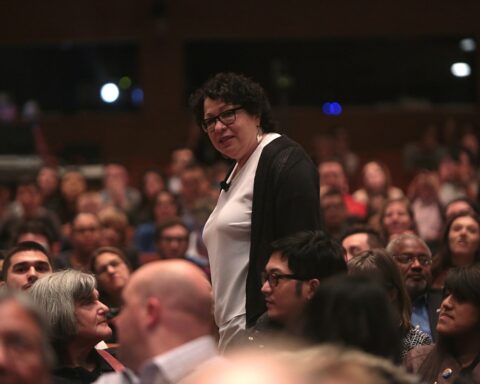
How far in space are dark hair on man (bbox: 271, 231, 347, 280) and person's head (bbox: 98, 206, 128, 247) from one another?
12.4ft

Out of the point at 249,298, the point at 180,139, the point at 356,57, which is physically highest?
the point at 356,57

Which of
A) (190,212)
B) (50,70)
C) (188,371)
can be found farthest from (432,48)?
(188,371)

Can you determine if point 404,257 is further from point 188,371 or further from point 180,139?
point 180,139

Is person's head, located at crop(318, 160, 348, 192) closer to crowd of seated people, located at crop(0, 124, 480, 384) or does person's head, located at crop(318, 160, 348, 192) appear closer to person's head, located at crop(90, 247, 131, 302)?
crowd of seated people, located at crop(0, 124, 480, 384)

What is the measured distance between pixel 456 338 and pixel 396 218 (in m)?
2.76

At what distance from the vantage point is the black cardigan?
11.9 feet

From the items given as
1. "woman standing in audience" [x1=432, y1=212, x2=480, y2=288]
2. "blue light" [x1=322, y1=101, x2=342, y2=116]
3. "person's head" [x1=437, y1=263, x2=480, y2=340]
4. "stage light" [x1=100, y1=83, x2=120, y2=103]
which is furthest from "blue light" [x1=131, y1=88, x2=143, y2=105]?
"person's head" [x1=437, y1=263, x2=480, y2=340]

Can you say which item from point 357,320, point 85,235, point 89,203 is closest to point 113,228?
point 85,235

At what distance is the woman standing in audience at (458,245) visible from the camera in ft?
17.8

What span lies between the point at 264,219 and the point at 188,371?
1.24m

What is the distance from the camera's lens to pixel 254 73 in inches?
522

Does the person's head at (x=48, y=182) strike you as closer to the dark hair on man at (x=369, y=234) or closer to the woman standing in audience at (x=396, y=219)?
the woman standing in audience at (x=396, y=219)

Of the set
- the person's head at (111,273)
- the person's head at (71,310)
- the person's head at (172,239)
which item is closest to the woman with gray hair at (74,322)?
the person's head at (71,310)

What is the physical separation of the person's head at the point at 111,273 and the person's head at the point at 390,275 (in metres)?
1.58
